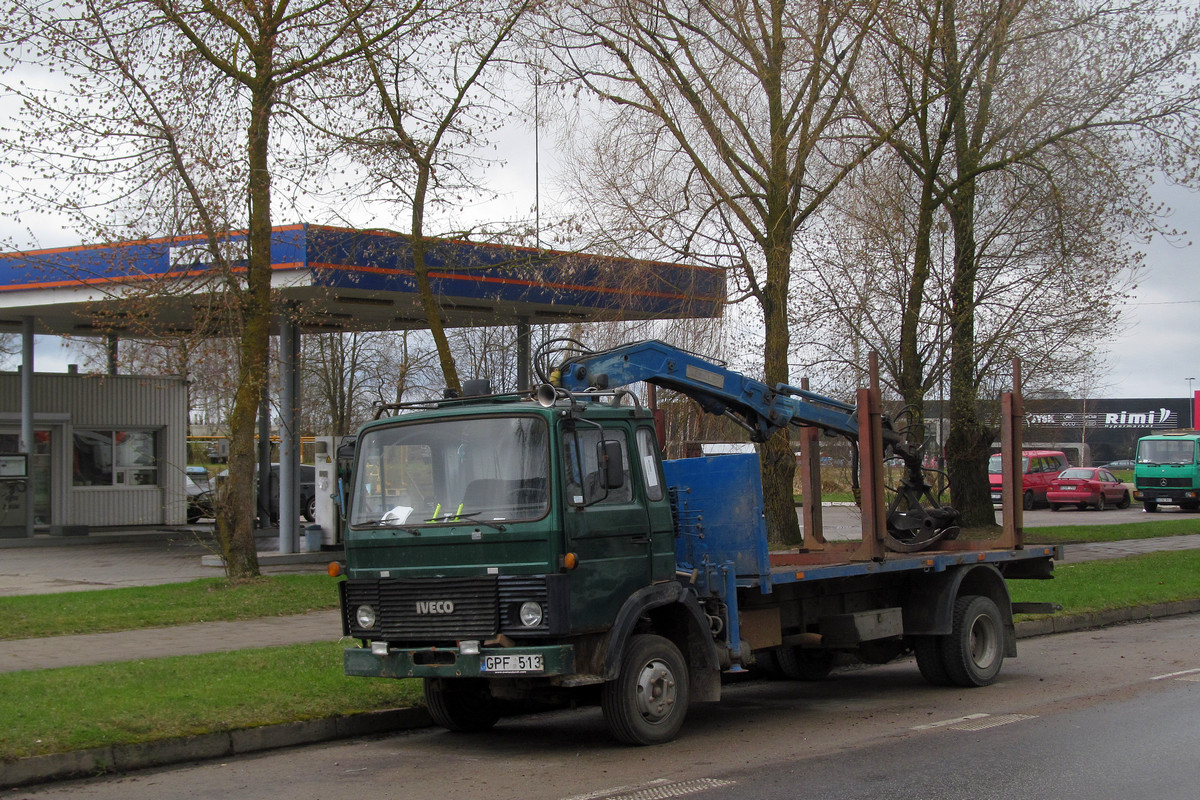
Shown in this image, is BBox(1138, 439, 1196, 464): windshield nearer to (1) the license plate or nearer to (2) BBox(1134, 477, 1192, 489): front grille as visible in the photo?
(2) BBox(1134, 477, 1192, 489): front grille

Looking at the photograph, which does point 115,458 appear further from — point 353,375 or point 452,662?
point 452,662

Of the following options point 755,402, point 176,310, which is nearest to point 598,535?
point 755,402

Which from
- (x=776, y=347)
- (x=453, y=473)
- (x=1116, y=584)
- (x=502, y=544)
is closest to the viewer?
(x=502, y=544)

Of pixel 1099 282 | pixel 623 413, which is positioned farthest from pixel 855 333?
pixel 623 413

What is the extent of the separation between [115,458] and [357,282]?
1372cm

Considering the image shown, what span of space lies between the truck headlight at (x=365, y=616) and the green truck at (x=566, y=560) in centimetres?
2

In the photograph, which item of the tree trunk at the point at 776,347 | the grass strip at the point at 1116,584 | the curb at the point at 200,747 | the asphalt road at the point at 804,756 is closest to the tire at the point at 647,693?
the asphalt road at the point at 804,756

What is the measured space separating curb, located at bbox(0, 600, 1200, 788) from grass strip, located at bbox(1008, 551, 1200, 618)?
9.21 meters

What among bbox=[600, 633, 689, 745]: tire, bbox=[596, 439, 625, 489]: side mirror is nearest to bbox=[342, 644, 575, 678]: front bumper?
bbox=[600, 633, 689, 745]: tire

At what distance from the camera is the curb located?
743 centimetres

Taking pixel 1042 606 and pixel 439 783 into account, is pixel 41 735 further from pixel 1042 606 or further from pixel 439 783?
pixel 1042 606

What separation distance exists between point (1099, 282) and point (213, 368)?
16.3 m

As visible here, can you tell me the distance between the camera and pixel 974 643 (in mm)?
10852

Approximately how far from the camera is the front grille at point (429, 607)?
774 centimetres
